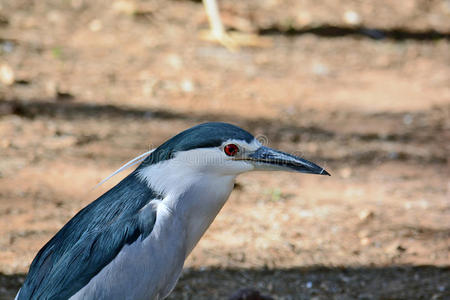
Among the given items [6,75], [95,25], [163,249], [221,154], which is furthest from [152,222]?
[95,25]

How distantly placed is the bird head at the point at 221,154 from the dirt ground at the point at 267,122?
41.6 inches

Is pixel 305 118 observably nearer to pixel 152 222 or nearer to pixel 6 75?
pixel 6 75

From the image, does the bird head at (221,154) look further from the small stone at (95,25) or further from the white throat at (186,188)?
the small stone at (95,25)

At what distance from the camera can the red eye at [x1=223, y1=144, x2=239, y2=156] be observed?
9.49 feet

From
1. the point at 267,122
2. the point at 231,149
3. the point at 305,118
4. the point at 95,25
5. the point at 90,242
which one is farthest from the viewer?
the point at 95,25

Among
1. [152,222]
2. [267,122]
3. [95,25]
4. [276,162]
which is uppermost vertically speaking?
[95,25]

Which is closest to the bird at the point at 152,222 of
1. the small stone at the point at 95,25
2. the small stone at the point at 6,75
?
the small stone at the point at 6,75

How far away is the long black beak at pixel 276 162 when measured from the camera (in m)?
2.94

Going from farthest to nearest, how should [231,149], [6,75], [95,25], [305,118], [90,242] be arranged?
[95,25], [6,75], [305,118], [231,149], [90,242]

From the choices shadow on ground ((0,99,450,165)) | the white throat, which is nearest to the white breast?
the white throat

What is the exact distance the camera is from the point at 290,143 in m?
5.52

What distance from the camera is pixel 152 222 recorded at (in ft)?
9.31

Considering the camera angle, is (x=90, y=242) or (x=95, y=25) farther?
(x=95, y=25)

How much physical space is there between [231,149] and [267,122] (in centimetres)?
295
